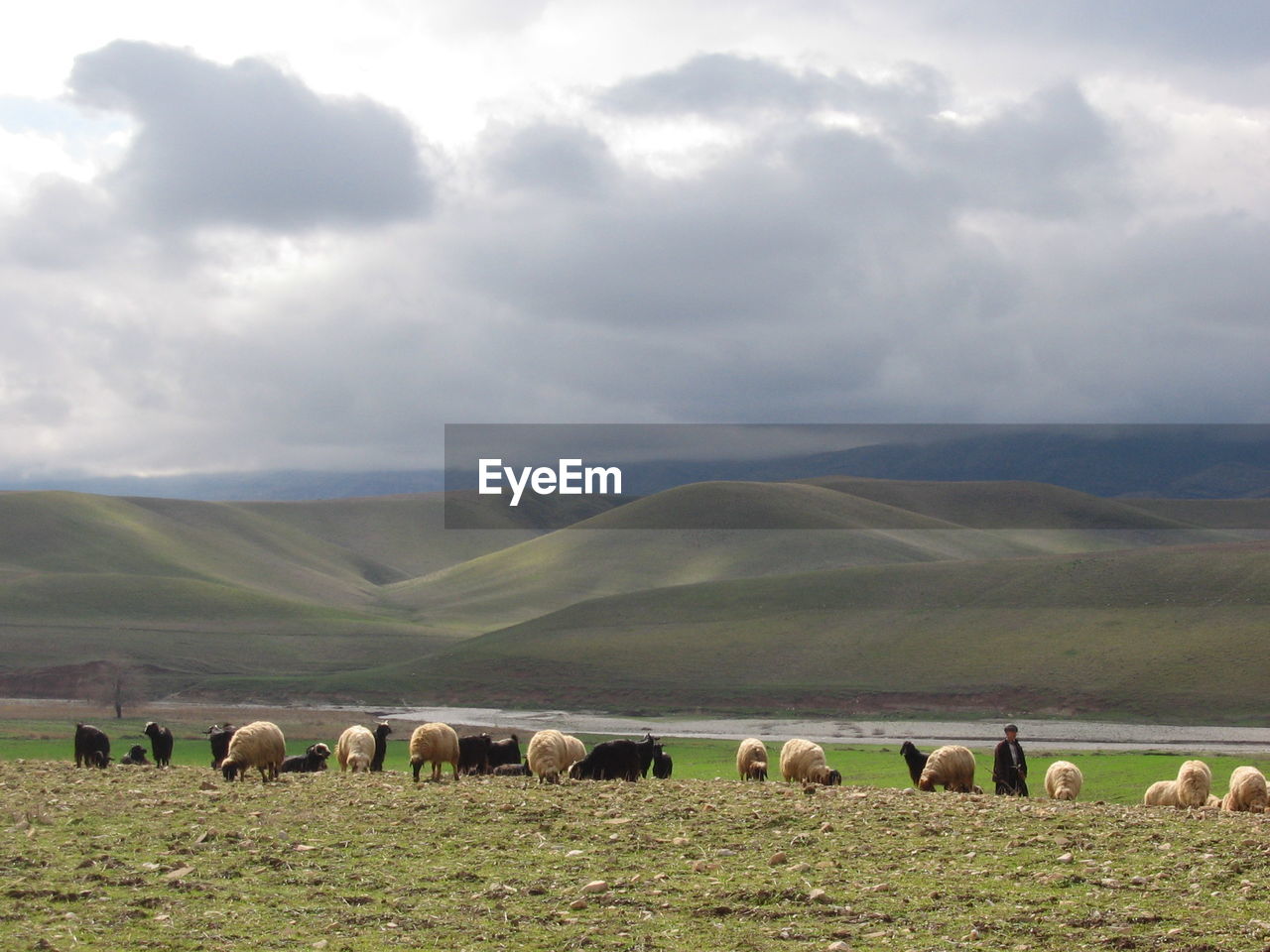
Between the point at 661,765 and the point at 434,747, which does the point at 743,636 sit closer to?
the point at 661,765

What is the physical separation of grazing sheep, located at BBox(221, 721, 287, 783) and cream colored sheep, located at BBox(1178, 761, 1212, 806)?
14.0 metres

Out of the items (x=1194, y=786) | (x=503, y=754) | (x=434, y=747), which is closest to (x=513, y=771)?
(x=434, y=747)

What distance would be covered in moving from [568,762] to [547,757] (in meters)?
1.29

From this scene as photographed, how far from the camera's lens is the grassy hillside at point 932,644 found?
6712cm

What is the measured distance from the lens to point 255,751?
67.3ft

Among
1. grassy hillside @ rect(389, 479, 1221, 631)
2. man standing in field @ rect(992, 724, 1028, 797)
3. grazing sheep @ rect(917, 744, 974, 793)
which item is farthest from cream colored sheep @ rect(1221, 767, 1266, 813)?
grassy hillside @ rect(389, 479, 1221, 631)

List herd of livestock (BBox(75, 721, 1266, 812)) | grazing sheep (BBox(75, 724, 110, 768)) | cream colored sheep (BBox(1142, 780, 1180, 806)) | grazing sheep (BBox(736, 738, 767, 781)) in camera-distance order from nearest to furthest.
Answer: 1. herd of livestock (BBox(75, 721, 1266, 812))
2. cream colored sheep (BBox(1142, 780, 1180, 806))
3. grazing sheep (BBox(736, 738, 767, 781))
4. grazing sheep (BBox(75, 724, 110, 768))

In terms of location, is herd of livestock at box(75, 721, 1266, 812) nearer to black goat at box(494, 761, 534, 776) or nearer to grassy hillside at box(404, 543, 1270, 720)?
black goat at box(494, 761, 534, 776)

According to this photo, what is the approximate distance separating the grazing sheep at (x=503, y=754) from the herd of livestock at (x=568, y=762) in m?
0.02

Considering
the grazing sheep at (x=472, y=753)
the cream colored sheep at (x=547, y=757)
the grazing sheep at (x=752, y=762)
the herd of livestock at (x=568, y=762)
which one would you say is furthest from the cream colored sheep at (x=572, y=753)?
the grazing sheep at (x=752, y=762)

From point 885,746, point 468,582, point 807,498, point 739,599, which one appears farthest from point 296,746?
point 807,498

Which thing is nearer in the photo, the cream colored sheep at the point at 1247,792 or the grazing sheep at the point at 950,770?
the cream colored sheep at the point at 1247,792

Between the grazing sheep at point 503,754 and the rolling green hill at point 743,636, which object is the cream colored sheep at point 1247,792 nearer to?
the grazing sheep at point 503,754

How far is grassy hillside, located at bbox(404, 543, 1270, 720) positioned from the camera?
67125mm
